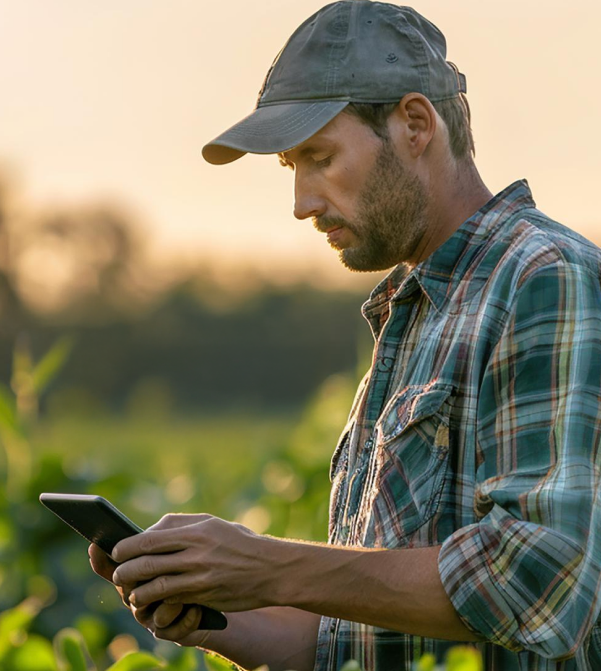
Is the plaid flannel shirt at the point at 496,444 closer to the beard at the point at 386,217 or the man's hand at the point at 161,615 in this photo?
the beard at the point at 386,217

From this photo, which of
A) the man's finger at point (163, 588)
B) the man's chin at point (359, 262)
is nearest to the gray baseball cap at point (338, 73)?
the man's chin at point (359, 262)

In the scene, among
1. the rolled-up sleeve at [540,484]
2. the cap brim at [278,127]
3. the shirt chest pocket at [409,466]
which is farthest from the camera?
the cap brim at [278,127]

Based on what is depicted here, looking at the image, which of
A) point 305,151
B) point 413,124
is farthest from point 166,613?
point 413,124

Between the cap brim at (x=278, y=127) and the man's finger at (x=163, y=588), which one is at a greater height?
the cap brim at (x=278, y=127)

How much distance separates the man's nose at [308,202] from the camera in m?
2.56

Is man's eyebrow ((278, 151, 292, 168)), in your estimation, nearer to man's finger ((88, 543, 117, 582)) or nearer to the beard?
the beard

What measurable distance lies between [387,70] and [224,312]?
20.4 meters

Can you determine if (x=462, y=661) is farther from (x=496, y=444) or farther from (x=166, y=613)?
(x=166, y=613)

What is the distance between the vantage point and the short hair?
8.29 ft

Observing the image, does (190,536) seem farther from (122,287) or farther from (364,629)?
(122,287)

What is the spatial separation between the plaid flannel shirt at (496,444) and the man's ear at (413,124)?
21cm

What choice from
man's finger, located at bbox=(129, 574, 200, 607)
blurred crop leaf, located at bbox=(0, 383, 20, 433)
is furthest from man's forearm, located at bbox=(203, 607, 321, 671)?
blurred crop leaf, located at bbox=(0, 383, 20, 433)

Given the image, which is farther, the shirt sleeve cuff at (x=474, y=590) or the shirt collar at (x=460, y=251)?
the shirt collar at (x=460, y=251)

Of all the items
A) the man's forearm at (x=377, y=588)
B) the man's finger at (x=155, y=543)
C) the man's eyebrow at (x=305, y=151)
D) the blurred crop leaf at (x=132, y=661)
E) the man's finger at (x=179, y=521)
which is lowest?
the blurred crop leaf at (x=132, y=661)
